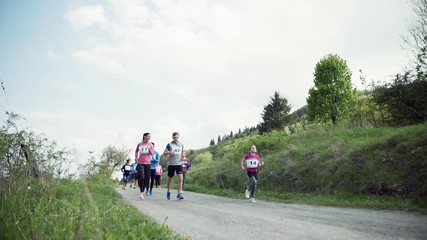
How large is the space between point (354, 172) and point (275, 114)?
36814 millimetres

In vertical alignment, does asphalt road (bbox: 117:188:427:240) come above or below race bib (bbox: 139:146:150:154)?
below

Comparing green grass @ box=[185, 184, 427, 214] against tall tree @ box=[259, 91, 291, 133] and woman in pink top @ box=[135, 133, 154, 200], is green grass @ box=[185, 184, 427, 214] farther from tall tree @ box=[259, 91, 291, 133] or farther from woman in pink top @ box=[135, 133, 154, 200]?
tall tree @ box=[259, 91, 291, 133]

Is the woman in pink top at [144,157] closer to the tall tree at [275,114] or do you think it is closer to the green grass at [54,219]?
the green grass at [54,219]

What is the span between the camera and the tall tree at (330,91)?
33.6 metres

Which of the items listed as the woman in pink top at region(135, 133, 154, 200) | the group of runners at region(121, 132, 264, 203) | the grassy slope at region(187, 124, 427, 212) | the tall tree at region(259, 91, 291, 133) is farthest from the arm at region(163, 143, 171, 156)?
the tall tree at region(259, 91, 291, 133)

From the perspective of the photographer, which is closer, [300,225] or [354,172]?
[300,225]

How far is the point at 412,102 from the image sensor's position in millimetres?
15406

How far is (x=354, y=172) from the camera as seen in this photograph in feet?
40.0

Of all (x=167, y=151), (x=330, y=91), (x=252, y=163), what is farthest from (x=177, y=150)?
(x=330, y=91)

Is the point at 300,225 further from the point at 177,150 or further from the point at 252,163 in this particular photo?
the point at 252,163

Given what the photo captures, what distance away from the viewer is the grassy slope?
9.99 meters

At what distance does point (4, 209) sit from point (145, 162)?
9553 millimetres

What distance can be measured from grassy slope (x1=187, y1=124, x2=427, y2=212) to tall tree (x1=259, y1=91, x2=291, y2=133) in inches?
1125

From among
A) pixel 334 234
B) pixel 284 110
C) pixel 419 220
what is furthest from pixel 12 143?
pixel 284 110
